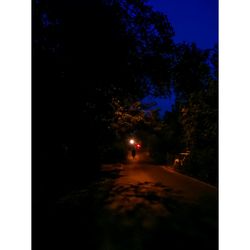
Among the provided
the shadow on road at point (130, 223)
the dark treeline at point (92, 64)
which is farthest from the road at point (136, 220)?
the dark treeline at point (92, 64)

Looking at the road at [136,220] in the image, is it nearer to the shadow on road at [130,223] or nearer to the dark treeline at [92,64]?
the shadow on road at [130,223]

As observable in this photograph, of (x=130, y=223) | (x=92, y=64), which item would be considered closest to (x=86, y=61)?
(x=92, y=64)

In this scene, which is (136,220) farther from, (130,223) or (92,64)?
(92,64)

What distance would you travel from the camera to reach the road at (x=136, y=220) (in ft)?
21.9

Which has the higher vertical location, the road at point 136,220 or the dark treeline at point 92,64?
the dark treeline at point 92,64

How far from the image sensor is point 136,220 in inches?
336

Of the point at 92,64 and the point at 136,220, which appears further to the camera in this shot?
the point at 136,220

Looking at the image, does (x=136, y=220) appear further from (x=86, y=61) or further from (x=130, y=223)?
(x=86, y=61)

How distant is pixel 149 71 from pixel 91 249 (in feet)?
17.8

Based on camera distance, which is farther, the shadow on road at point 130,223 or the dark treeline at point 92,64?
the dark treeline at point 92,64

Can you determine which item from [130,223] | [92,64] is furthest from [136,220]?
[92,64]

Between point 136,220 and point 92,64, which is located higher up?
point 92,64
